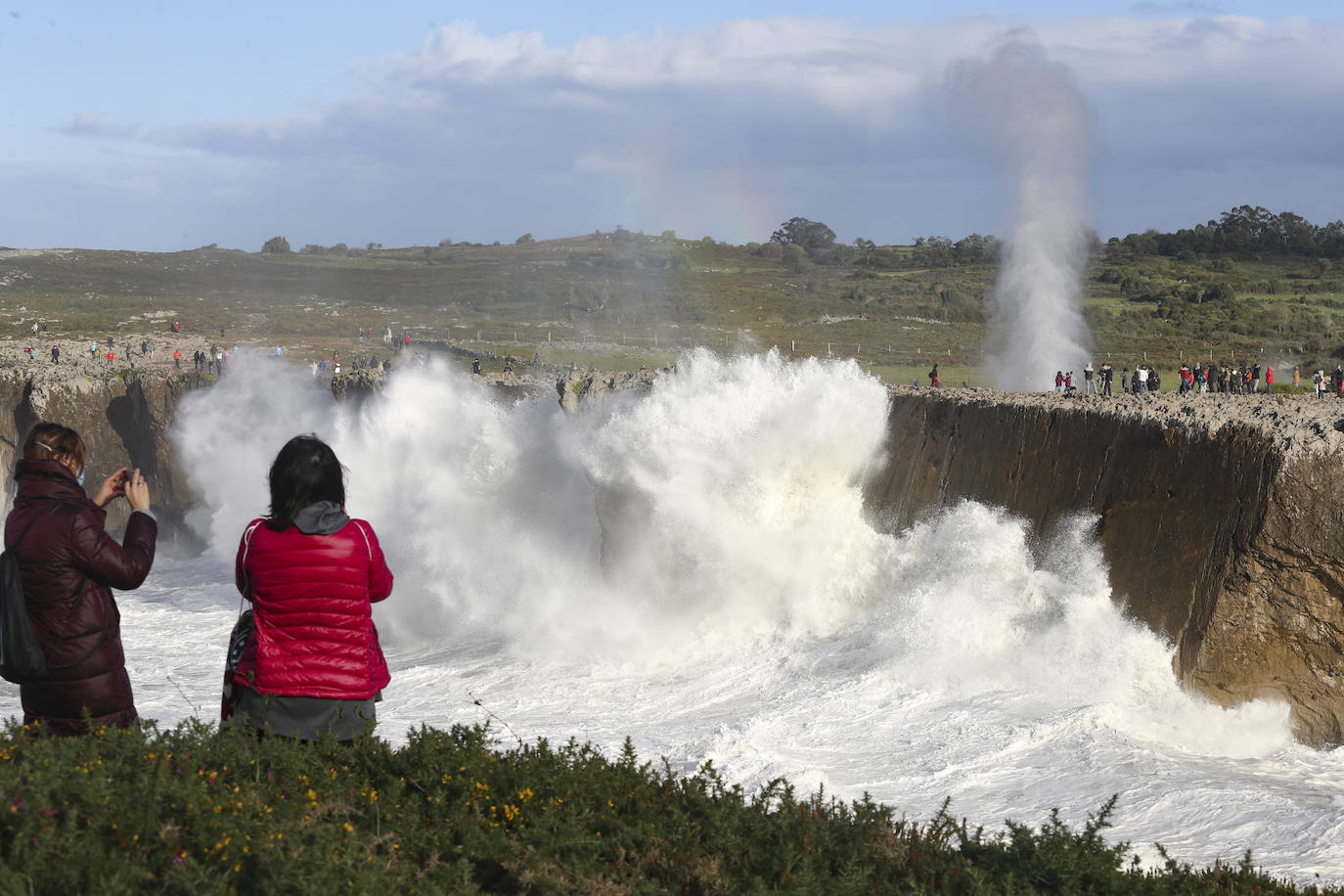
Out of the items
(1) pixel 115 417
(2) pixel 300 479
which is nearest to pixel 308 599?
(2) pixel 300 479

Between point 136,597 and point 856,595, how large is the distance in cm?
1656

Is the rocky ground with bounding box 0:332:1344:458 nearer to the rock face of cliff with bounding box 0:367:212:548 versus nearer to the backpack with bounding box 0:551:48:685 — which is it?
the rock face of cliff with bounding box 0:367:212:548

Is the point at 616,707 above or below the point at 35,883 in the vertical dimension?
below

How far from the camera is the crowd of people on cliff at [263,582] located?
470 cm

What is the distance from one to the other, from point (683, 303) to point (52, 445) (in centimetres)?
5651

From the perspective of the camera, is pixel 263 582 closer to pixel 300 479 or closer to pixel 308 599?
pixel 308 599

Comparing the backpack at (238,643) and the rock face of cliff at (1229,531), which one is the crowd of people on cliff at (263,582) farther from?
the rock face of cliff at (1229,531)

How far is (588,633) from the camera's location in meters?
18.3

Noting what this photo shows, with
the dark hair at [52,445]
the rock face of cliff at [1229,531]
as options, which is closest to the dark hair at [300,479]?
the dark hair at [52,445]

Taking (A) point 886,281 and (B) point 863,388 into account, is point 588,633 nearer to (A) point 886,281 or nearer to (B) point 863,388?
(B) point 863,388

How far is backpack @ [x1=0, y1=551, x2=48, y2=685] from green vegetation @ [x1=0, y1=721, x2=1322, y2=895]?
31 cm

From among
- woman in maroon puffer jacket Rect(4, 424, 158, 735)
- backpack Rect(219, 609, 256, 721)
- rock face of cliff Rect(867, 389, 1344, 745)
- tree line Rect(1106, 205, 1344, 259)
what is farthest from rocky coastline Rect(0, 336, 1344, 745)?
tree line Rect(1106, 205, 1344, 259)

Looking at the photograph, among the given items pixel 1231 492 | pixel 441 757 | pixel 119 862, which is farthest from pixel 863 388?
pixel 119 862

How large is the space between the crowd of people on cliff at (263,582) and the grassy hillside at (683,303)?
99.4ft
